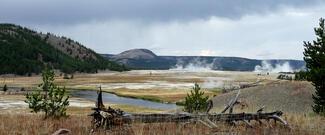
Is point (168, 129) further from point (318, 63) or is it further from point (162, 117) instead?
point (318, 63)

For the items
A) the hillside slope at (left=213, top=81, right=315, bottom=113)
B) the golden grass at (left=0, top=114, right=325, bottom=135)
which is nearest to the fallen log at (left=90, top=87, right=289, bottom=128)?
the golden grass at (left=0, top=114, right=325, bottom=135)

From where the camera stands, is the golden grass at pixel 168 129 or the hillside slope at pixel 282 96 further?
the hillside slope at pixel 282 96

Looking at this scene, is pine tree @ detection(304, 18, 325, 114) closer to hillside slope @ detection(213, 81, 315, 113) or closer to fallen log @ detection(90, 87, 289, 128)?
hillside slope @ detection(213, 81, 315, 113)

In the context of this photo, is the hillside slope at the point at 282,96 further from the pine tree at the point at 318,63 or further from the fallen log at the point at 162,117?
the fallen log at the point at 162,117

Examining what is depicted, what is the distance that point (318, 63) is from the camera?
3800 cm

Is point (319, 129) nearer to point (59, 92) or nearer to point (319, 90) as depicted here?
point (59, 92)

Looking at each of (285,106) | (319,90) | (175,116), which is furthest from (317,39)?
(175,116)

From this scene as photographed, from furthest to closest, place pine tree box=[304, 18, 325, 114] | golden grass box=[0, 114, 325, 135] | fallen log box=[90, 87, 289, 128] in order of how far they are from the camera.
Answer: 1. pine tree box=[304, 18, 325, 114]
2. fallen log box=[90, 87, 289, 128]
3. golden grass box=[0, 114, 325, 135]

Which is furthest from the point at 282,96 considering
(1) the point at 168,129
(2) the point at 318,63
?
(1) the point at 168,129

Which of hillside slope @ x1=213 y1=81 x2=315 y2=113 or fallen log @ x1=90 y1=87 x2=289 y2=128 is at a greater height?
fallen log @ x1=90 y1=87 x2=289 y2=128

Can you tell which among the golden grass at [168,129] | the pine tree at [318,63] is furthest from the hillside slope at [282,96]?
the golden grass at [168,129]

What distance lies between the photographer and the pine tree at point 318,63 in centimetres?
3653

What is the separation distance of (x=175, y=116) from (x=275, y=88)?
45599 mm

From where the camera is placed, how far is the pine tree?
36531 mm
